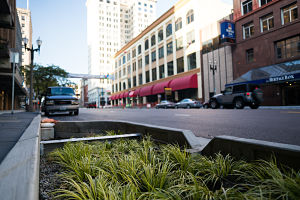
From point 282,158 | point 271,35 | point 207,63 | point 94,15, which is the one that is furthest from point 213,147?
point 94,15

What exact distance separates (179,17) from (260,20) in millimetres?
15431

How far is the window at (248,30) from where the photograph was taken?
25.5m

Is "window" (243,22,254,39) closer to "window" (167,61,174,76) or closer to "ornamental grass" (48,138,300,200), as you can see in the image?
"window" (167,61,174,76)

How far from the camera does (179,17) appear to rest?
1443 inches

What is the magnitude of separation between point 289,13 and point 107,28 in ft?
308

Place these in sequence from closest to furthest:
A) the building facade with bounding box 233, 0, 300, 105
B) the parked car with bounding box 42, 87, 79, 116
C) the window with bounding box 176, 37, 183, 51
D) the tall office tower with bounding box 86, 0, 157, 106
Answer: the parked car with bounding box 42, 87, 79, 116
the building facade with bounding box 233, 0, 300, 105
the window with bounding box 176, 37, 183, 51
the tall office tower with bounding box 86, 0, 157, 106

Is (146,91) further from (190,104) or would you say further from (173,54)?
(190,104)

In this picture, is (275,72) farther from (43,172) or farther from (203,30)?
(43,172)

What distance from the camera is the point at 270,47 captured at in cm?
2297

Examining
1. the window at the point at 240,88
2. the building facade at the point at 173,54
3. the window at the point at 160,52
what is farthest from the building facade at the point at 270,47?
the window at the point at 160,52

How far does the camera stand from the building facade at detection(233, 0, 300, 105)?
20828mm

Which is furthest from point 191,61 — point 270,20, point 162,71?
point 270,20

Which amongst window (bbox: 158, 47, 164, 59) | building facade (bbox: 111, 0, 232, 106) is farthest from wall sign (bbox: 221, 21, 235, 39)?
window (bbox: 158, 47, 164, 59)

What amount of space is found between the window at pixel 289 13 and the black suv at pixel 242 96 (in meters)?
9.99
